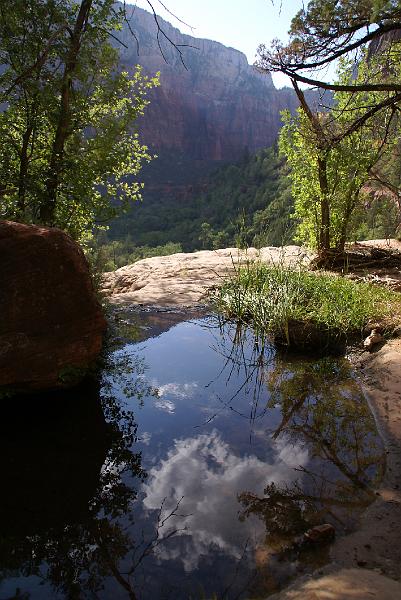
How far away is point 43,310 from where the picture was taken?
11.7ft

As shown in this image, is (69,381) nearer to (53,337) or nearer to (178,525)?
(53,337)

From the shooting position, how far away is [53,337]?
3.62 meters

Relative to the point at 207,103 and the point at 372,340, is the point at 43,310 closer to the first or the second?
the point at 372,340

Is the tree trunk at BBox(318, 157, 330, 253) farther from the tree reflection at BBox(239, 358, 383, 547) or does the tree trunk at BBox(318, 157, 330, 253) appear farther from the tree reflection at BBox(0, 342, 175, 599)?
the tree reflection at BBox(0, 342, 175, 599)

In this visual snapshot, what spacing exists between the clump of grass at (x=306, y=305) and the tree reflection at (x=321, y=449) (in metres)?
0.64

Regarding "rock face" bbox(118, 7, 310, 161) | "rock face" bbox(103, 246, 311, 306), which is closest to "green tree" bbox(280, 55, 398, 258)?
"rock face" bbox(103, 246, 311, 306)

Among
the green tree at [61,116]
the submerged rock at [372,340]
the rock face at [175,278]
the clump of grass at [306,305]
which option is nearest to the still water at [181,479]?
the submerged rock at [372,340]

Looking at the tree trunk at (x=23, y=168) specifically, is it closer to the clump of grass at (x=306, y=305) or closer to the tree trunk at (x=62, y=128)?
the tree trunk at (x=62, y=128)

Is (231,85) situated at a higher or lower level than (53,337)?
higher

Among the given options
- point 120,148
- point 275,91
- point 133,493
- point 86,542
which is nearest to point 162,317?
point 120,148

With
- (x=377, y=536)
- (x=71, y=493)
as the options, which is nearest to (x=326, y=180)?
(x=377, y=536)

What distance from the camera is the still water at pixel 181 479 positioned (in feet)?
6.36

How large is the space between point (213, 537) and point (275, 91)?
6235 inches

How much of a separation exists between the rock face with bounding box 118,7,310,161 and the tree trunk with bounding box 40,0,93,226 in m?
107
